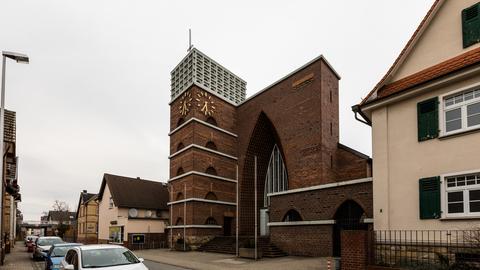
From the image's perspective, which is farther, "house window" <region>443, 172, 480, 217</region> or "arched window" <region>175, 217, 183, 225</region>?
"arched window" <region>175, 217, 183, 225</region>

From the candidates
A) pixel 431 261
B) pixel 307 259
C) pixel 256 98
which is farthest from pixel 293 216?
pixel 256 98

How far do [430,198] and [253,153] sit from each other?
28031mm

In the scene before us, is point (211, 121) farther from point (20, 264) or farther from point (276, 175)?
point (20, 264)

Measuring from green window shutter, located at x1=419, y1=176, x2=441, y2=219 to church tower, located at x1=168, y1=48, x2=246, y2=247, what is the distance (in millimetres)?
25813

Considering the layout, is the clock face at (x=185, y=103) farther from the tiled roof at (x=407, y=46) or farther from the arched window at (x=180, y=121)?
the tiled roof at (x=407, y=46)

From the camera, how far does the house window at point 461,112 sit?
41.9 feet

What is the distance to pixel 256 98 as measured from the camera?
40.0m

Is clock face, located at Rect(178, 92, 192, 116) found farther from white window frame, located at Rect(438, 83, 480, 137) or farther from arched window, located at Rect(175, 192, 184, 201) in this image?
white window frame, located at Rect(438, 83, 480, 137)

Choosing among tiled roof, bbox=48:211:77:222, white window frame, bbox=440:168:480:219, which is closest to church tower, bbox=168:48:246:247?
white window frame, bbox=440:168:480:219

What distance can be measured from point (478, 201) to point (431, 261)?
2.31 m

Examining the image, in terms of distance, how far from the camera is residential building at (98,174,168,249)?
4334cm

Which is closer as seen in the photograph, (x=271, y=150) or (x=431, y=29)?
(x=431, y=29)

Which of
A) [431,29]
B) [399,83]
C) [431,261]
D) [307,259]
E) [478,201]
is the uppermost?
[431,29]

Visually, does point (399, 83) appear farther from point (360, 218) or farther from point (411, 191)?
point (360, 218)
